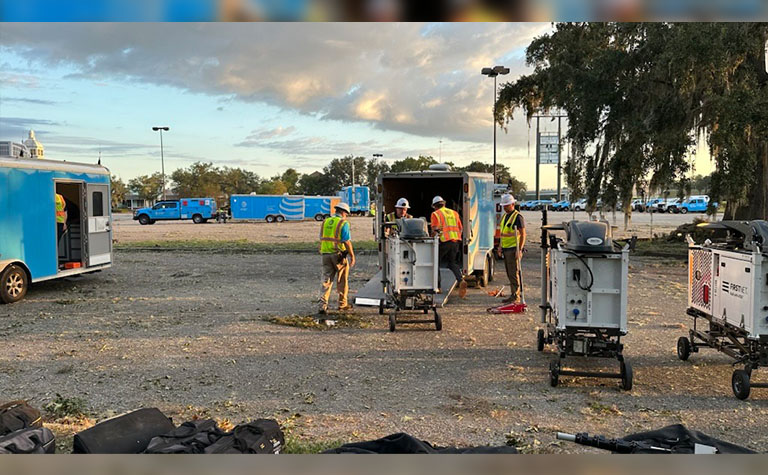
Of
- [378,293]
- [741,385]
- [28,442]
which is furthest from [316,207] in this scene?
[28,442]

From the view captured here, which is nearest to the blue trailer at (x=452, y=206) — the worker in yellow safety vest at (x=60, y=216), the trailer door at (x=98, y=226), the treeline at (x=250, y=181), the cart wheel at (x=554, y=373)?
the cart wheel at (x=554, y=373)

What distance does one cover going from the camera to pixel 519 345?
774 cm

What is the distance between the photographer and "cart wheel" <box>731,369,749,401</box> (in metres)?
5.51

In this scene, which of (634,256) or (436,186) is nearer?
(436,186)

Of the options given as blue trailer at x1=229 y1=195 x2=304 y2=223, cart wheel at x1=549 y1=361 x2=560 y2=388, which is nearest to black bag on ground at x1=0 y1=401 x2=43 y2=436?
cart wheel at x1=549 y1=361 x2=560 y2=388

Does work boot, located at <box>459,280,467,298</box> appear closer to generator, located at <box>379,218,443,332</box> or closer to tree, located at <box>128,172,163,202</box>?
generator, located at <box>379,218,443,332</box>

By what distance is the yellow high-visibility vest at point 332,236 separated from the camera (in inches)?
378

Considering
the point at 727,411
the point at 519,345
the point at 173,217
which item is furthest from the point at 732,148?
the point at 173,217

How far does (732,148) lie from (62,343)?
14.7 m

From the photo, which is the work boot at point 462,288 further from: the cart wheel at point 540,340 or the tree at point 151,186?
the tree at point 151,186

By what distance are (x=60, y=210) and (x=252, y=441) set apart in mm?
11317

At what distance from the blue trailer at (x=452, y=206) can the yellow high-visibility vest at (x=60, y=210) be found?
282 inches

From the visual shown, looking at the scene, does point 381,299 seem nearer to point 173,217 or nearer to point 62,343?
point 62,343

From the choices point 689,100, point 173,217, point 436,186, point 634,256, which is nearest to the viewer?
point 436,186
